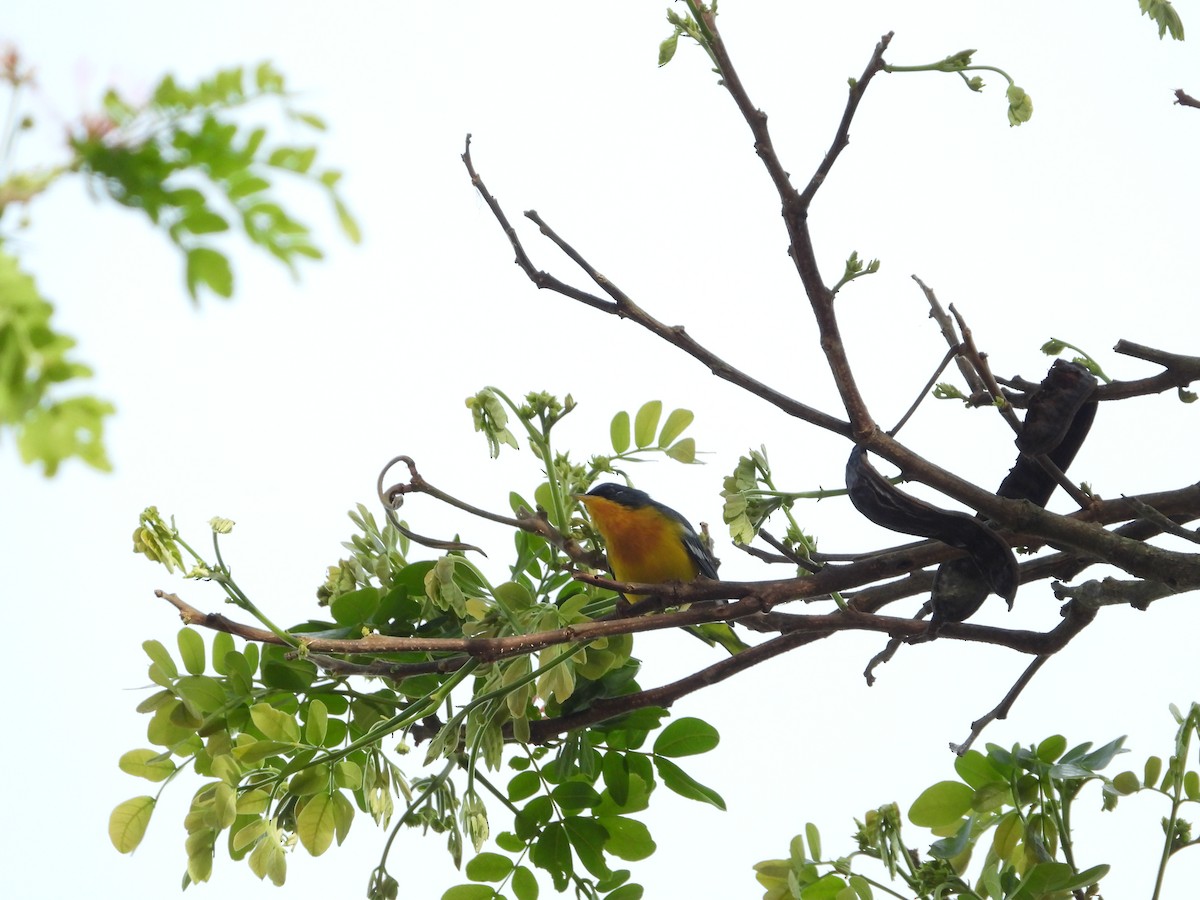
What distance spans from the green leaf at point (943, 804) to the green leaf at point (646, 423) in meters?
0.55

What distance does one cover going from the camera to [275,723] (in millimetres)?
1196

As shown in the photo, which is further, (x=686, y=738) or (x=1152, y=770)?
(x=686, y=738)

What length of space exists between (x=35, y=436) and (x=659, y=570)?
167 centimetres

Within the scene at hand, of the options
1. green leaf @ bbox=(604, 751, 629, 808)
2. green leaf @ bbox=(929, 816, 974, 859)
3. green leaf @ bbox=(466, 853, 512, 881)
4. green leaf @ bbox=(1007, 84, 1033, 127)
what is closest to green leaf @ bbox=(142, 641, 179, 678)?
green leaf @ bbox=(466, 853, 512, 881)

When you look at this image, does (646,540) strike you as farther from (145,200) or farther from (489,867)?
(145,200)

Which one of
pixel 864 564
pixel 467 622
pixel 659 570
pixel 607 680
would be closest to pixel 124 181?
pixel 864 564

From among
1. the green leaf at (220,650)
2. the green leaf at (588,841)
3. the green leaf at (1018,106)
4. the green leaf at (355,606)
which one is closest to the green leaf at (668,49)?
the green leaf at (1018,106)

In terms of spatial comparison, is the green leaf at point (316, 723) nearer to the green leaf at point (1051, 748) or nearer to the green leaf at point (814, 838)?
the green leaf at point (814, 838)

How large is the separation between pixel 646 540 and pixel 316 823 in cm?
90

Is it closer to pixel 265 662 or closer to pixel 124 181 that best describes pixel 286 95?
pixel 124 181

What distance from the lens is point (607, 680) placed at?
1425mm

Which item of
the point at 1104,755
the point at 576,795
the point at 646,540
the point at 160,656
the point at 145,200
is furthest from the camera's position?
the point at 646,540

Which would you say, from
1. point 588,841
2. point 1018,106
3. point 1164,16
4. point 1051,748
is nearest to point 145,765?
point 588,841

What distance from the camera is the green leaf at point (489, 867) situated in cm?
140
